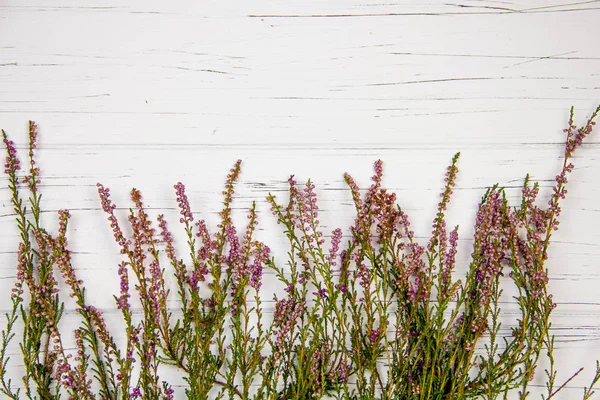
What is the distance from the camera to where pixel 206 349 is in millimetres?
1590

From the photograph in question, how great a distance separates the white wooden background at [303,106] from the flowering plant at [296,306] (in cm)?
7

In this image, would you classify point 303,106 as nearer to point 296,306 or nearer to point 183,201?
point 183,201

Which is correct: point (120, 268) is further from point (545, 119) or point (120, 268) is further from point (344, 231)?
point (545, 119)

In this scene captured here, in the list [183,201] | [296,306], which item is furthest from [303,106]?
[296,306]

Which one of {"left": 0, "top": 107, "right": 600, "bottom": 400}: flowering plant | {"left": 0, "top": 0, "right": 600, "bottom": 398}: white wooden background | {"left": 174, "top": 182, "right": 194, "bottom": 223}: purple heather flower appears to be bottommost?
{"left": 0, "top": 107, "right": 600, "bottom": 400}: flowering plant

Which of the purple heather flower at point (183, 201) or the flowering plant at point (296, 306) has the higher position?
the purple heather flower at point (183, 201)

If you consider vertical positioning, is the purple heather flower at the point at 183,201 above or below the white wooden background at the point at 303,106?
below

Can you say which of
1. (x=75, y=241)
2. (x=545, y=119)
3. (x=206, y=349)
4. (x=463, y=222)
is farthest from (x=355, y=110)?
(x=75, y=241)

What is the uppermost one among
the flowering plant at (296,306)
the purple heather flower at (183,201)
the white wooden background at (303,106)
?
the white wooden background at (303,106)

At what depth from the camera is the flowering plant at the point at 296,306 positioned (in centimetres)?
160

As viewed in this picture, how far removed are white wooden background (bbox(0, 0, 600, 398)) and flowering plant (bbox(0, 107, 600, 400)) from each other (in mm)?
65

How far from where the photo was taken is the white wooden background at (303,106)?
5.54ft

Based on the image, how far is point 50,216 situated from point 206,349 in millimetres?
759

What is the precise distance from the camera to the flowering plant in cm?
160
